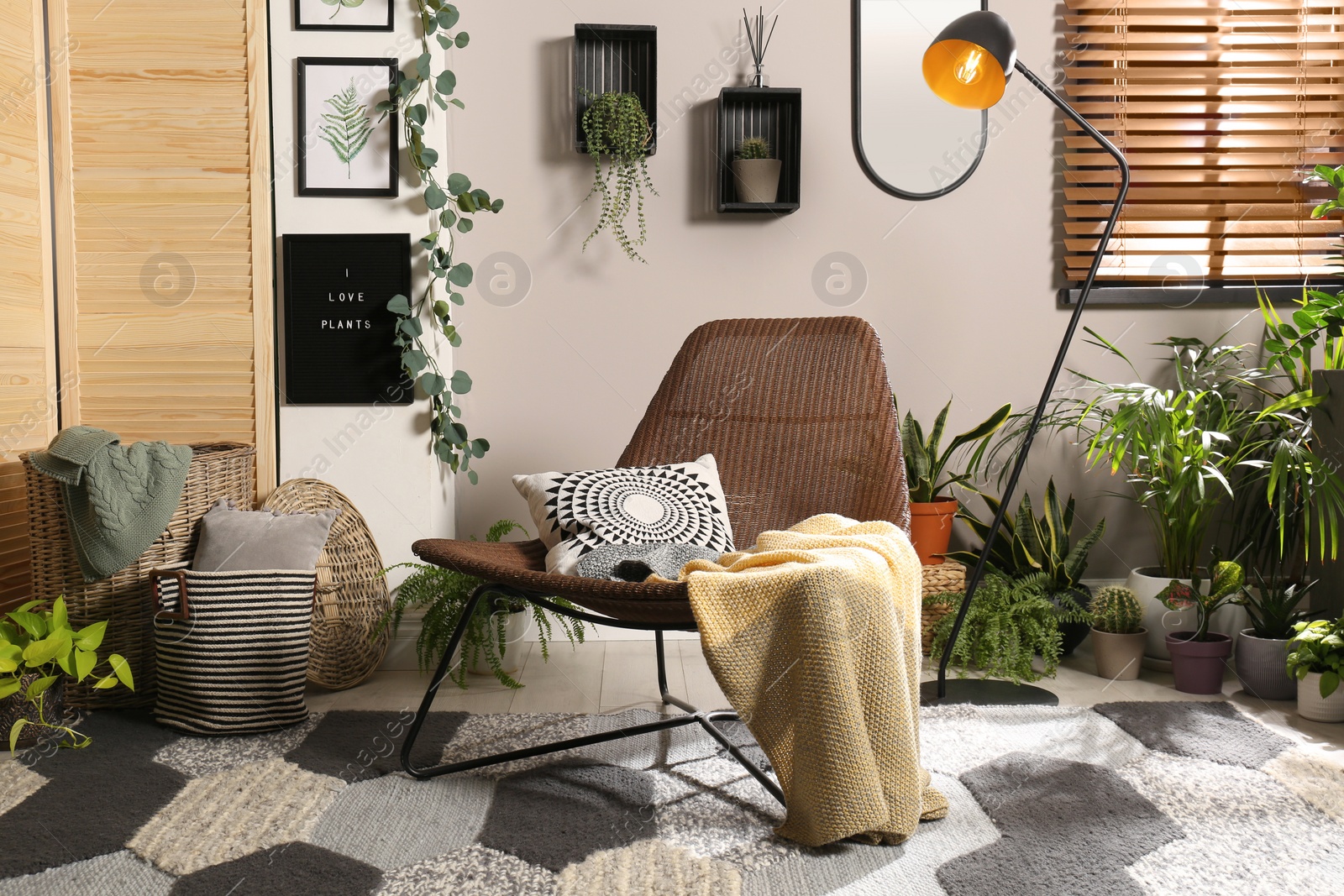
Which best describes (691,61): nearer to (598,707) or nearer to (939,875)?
(598,707)

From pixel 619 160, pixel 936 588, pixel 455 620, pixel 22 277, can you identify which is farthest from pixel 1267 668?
pixel 22 277

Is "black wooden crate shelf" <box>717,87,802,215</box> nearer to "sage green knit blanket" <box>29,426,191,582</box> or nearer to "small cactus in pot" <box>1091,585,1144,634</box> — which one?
"small cactus in pot" <box>1091,585,1144,634</box>

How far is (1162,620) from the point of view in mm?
2383

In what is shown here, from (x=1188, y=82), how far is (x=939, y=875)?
8.55ft

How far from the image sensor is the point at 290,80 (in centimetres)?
244

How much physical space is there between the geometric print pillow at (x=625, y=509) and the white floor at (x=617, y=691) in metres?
0.54

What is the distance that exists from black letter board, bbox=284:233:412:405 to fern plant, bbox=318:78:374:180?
0.23 meters

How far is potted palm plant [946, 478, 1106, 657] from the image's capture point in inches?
99.3

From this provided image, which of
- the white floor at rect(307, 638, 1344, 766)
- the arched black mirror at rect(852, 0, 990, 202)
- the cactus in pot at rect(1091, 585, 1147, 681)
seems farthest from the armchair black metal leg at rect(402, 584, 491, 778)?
the arched black mirror at rect(852, 0, 990, 202)

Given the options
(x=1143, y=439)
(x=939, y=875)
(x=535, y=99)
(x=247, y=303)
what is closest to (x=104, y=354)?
(x=247, y=303)

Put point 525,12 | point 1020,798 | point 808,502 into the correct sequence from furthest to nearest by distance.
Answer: point 525,12 → point 808,502 → point 1020,798

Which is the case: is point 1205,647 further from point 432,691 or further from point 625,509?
point 432,691

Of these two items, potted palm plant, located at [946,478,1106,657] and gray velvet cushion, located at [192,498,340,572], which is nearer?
gray velvet cushion, located at [192,498,340,572]

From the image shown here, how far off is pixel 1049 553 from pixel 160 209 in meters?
2.60
